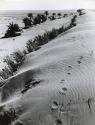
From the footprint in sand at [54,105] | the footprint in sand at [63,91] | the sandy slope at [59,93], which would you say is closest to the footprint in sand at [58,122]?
the sandy slope at [59,93]

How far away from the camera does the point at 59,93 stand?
12.1 ft

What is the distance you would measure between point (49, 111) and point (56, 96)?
1.14 ft

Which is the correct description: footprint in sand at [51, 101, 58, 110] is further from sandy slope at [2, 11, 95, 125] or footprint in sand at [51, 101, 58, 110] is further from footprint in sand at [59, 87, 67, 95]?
footprint in sand at [59, 87, 67, 95]

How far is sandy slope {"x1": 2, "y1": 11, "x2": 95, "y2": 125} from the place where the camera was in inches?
127

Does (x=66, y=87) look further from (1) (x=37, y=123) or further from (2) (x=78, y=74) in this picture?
(1) (x=37, y=123)

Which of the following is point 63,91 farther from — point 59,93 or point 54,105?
point 54,105

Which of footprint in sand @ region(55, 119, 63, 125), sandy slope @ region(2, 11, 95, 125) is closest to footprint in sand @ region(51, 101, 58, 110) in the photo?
sandy slope @ region(2, 11, 95, 125)

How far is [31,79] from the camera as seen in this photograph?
14.7ft

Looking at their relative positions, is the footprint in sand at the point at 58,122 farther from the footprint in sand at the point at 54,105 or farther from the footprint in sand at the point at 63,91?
the footprint in sand at the point at 63,91

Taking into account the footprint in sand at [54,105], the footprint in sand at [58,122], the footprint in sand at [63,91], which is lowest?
the footprint in sand at [58,122]

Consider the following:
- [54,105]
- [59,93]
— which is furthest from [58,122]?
[59,93]

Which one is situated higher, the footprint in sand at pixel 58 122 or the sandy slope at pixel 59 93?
the sandy slope at pixel 59 93

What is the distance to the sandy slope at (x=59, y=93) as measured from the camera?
3238 mm

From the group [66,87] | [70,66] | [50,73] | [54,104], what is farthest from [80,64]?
[54,104]
